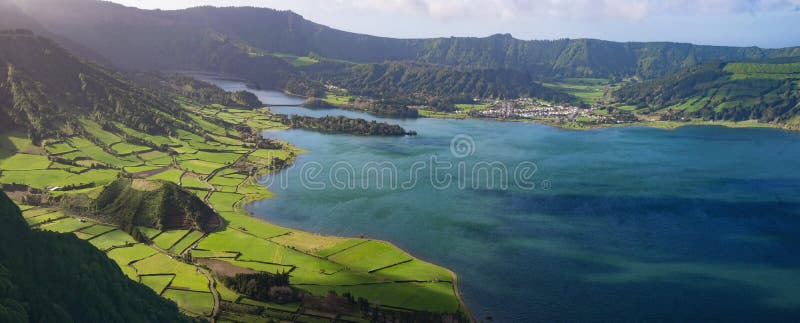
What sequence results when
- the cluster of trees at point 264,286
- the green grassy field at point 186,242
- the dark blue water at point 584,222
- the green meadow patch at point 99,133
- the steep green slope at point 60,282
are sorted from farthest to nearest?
1. the green meadow patch at point 99,133
2. the green grassy field at point 186,242
3. the dark blue water at point 584,222
4. the cluster of trees at point 264,286
5. the steep green slope at point 60,282

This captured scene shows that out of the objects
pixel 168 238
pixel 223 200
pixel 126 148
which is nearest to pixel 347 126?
pixel 126 148

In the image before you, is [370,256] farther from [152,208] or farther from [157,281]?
[152,208]

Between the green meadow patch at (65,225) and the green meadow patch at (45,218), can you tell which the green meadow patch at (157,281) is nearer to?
the green meadow patch at (65,225)

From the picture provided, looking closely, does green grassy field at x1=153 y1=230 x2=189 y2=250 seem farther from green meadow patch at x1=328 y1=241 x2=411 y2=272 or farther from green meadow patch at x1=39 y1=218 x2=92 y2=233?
green meadow patch at x1=328 y1=241 x2=411 y2=272

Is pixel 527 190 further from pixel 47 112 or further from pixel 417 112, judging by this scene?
pixel 417 112

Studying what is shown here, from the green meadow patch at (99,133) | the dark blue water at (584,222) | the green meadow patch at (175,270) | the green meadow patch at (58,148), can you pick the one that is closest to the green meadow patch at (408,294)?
the dark blue water at (584,222)

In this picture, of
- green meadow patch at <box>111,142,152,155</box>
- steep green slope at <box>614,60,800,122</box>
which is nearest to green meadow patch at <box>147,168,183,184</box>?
green meadow patch at <box>111,142,152,155</box>

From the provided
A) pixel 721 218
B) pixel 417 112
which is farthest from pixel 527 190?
pixel 417 112
